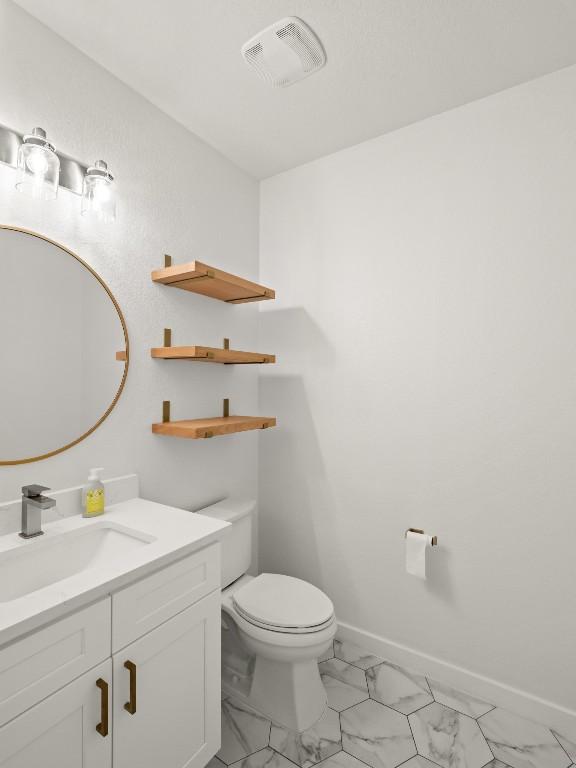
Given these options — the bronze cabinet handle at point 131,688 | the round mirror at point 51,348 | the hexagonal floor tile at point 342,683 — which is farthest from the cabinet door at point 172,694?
the round mirror at point 51,348

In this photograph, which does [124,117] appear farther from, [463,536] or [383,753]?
[383,753]

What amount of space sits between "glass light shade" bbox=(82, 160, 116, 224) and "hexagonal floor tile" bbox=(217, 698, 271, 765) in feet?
6.55

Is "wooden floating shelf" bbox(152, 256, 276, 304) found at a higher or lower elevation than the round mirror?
higher

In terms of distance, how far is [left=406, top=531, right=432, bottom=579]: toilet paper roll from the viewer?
187 centimetres

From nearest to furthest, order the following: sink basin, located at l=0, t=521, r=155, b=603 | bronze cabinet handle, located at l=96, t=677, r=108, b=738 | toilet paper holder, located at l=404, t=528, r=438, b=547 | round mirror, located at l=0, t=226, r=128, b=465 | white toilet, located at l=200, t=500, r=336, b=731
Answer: bronze cabinet handle, located at l=96, t=677, r=108, b=738 → sink basin, located at l=0, t=521, r=155, b=603 → round mirror, located at l=0, t=226, r=128, b=465 → white toilet, located at l=200, t=500, r=336, b=731 → toilet paper holder, located at l=404, t=528, r=438, b=547

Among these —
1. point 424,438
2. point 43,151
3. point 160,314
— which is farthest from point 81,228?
point 424,438

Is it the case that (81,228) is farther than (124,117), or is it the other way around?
(124,117)

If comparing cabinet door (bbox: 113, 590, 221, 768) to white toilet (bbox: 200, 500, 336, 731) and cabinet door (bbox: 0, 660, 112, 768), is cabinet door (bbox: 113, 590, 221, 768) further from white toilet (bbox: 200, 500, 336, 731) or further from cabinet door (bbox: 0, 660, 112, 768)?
white toilet (bbox: 200, 500, 336, 731)

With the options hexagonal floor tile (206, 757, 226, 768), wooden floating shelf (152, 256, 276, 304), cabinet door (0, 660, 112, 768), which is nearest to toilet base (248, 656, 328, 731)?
hexagonal floor tile (206, 757, 226, 768)

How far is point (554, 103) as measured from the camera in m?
1.64

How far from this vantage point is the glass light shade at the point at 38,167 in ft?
4.23

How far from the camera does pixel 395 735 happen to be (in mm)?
1605

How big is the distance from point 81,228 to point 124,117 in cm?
54

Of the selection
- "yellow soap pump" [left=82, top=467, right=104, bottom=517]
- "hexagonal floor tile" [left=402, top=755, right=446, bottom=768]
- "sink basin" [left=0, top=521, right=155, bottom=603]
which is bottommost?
"hexagonal floor tile" [left=402, top=755, right=446, bottom=768]
